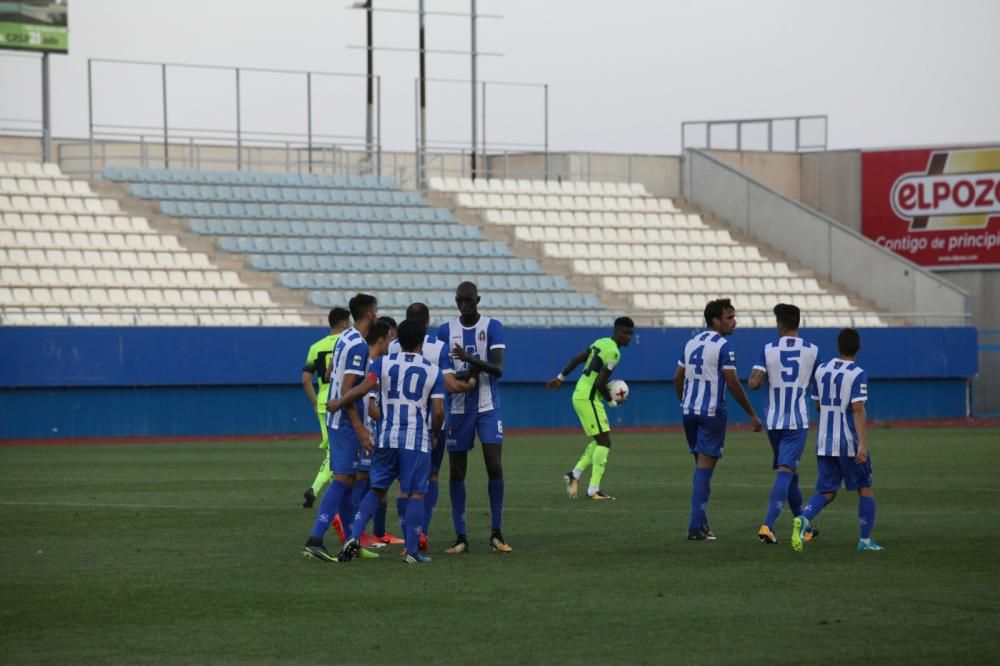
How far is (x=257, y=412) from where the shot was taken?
113 feet

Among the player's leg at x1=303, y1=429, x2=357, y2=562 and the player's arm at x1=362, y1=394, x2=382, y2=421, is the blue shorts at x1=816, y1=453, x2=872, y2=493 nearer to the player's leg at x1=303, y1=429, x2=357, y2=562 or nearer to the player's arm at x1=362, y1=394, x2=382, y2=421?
the player's arm at x1=362, y1=394, x2=382, y2=421

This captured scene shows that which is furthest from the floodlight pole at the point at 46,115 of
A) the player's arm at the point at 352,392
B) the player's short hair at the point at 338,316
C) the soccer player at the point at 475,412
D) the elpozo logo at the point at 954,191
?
the player's arm at the point at 352,392

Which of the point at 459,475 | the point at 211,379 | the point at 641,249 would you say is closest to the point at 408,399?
the point at 459,475

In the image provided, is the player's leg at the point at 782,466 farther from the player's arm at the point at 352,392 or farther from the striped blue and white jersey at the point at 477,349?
the player's arm at the point at 352,392

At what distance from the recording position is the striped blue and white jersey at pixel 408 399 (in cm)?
1295

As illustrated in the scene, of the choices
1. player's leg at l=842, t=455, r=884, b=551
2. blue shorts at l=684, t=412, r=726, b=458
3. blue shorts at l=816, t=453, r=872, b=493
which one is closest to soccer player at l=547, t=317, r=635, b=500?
blue shorts at l=684, t=412, r=726, b=458

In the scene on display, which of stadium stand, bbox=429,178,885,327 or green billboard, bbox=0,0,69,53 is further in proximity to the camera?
stadium stand, bbox=429,178,885,327

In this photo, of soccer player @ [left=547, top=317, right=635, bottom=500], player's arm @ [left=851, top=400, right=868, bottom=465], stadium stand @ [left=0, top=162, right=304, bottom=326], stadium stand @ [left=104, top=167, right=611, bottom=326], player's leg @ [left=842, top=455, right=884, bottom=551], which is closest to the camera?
player's leg @ [left=842, top=455, right=884, bottom=551]

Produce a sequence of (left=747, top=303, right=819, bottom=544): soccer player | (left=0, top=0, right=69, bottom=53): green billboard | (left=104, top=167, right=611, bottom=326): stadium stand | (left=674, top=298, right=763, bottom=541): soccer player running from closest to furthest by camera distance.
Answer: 1. (left=747, top=303, right=819, bottom=544): soccer player
2. (left=674, top=298, right=763, bottom=541): soccer player
3. (left=104, top=167, right=611, bottom=326): stadium stand
4. (left=0, top=0, right=69, bottom=53): green billboard

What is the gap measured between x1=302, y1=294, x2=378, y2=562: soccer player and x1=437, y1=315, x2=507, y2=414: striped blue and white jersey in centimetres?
73

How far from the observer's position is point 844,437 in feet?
45.0

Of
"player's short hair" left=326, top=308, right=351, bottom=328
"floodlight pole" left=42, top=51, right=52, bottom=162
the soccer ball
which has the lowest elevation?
the soccer ball

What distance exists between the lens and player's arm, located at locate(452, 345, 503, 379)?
13.4 m

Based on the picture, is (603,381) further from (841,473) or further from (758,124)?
(758,124)
